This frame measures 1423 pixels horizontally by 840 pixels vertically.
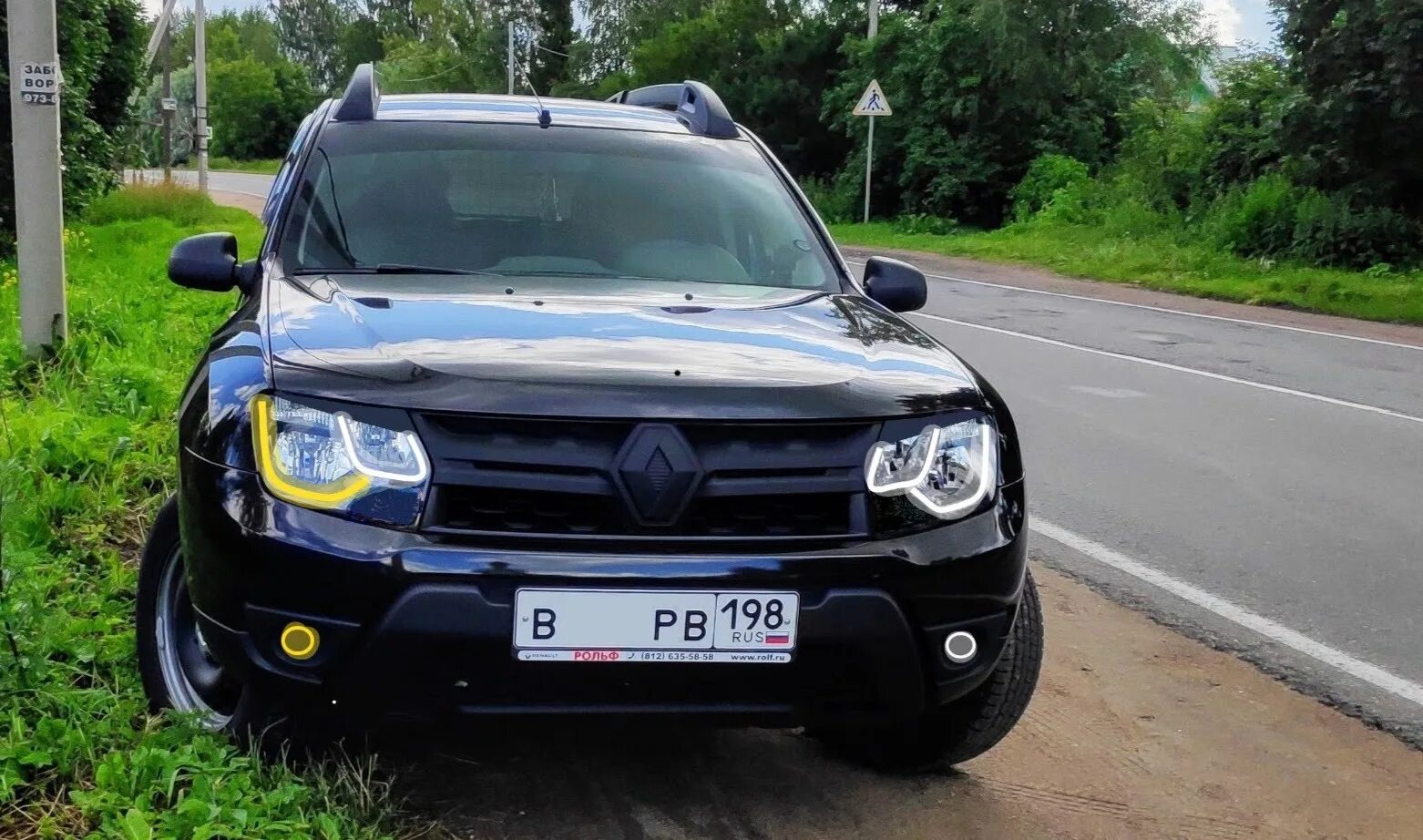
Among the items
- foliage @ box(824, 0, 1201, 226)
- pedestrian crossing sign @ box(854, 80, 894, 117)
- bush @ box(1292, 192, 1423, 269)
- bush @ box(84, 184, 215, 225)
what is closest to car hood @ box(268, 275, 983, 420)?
bush @ box(1292, 192, 1423, 269)

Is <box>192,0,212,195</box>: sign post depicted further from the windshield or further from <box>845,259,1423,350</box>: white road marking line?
the windshield

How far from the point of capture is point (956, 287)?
1927cm

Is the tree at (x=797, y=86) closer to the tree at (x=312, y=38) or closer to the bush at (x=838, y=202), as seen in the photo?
the bush at (x=838, y=202)

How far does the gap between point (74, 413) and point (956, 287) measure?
46.3 feet

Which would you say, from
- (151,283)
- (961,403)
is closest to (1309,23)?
(151,283)

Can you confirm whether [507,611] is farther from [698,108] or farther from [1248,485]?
[1248,485]

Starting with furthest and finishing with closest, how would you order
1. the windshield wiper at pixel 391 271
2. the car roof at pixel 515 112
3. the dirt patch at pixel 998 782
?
the car roof at pixel 515 112, the windshield wiper at pixel 391 271, the dirt patch at pixel 998 782

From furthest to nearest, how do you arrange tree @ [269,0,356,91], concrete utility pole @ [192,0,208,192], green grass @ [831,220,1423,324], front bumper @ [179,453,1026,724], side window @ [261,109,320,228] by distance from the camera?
tree @ [269,0,356,91], concrete utility pole @ [192,0,208,192], green grass @ [831,220,1423,324], side window @ [261,109,320,228], front bumper @ [179,453,1026,724]

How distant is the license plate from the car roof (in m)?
2.13

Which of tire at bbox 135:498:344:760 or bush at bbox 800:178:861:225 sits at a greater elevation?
tire at bbox 135:498:344:760

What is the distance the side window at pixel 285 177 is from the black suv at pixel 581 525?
2.84 ft

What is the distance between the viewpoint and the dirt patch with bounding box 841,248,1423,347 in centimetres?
1507

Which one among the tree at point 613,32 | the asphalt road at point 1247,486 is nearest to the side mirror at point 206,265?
the asphalt road at point 1247,486

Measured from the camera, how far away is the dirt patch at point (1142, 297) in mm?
15070
